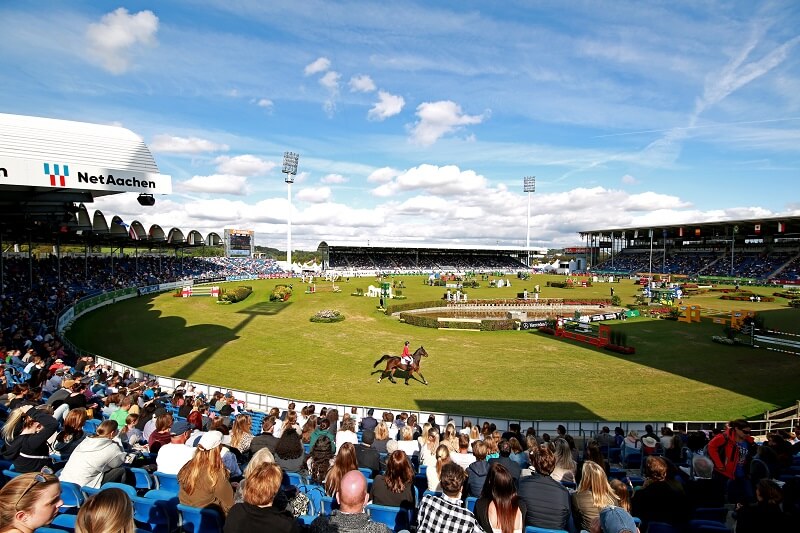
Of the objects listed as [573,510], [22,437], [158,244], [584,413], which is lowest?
[584,413]

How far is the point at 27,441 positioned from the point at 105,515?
14.4 ft

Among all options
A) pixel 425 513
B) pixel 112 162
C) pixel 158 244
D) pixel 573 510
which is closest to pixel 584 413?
pixel 573 510

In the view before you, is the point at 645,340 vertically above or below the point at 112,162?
below

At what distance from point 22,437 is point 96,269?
54.8 m

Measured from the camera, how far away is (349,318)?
34.9 meters

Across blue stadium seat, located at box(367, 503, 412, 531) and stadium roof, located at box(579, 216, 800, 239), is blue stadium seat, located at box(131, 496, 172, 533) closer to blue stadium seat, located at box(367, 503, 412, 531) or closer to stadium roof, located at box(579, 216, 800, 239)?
blue stadium seat, located at box(367, 503, 412, 531)

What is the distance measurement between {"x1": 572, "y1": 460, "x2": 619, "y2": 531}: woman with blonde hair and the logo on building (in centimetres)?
1742

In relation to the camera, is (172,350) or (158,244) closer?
(172,350)

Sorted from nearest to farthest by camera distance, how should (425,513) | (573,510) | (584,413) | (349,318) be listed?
(425,513), (573,510), (584,413), (349,318)

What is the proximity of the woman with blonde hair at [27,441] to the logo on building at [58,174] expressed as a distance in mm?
11239

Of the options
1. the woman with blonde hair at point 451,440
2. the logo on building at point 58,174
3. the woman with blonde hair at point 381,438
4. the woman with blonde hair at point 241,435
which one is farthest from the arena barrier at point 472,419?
the logo on building at point 58,174

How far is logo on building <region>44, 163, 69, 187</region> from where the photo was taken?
14.4m

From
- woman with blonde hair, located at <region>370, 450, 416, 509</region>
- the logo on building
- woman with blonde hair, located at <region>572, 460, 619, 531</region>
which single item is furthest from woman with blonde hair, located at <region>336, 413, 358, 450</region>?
the logo on building

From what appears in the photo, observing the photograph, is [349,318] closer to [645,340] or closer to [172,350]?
[172,350]
